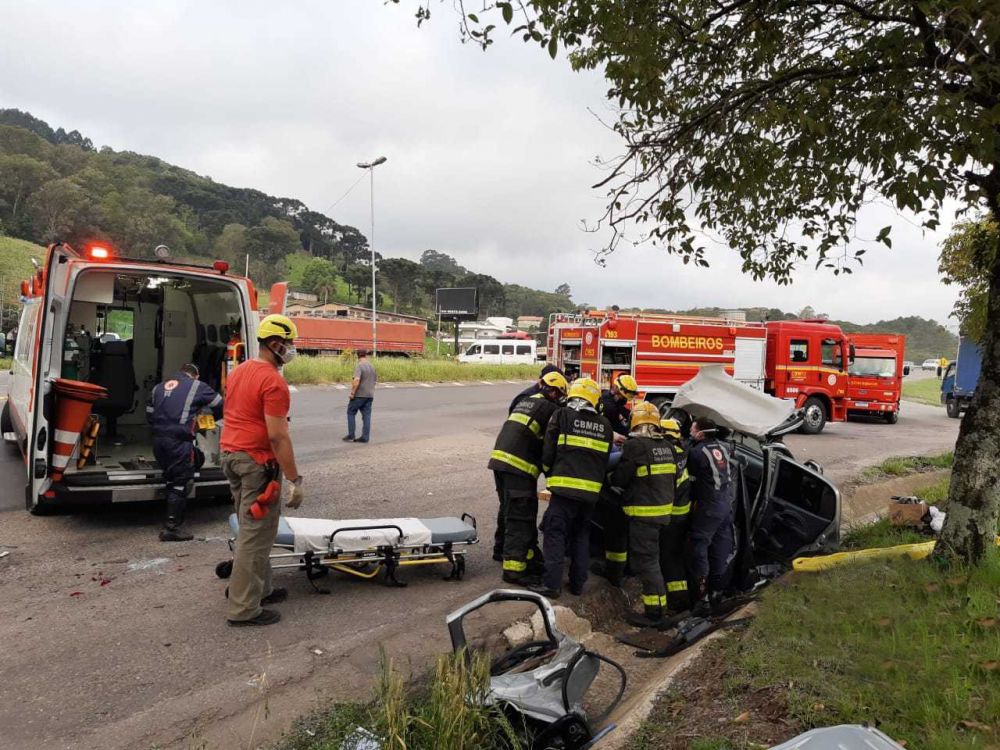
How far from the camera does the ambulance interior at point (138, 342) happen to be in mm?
6926

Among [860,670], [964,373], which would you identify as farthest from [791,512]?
[964,373]

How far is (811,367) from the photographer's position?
1503 centimetres

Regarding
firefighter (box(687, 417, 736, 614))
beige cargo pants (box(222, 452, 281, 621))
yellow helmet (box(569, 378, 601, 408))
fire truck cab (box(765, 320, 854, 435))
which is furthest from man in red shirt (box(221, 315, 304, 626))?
fire truck cab (box(765, 320, 854, 435))

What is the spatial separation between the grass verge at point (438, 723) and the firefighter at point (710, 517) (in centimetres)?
270

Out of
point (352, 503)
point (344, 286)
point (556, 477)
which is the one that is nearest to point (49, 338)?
point (352, 503)

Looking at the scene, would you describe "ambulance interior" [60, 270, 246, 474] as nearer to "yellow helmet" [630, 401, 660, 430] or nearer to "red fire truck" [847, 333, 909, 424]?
"yellow helmet" [630, 401, 660, 430]

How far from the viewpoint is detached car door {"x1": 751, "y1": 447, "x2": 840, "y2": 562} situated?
18.3 feet

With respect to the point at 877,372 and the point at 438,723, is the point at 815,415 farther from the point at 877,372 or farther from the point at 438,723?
the point at 438,723

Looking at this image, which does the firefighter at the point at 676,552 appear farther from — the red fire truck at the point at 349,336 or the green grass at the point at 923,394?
the red fire truck at the point at 349,336

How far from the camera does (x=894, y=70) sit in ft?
13.3

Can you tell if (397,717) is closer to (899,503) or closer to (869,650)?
(869,650)

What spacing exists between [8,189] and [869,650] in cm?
9577

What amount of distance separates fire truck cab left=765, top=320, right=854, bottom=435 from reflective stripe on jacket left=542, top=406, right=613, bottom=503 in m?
11.5

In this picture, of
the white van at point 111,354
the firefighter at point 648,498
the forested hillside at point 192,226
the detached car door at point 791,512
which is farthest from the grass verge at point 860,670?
the forested hillside at point 192,226
